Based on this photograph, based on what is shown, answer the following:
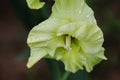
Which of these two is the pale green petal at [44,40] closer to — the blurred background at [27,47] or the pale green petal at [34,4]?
the pale green petal at [34,4]

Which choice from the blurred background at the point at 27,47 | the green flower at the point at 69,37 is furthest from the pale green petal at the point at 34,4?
the blurred background at the point at 27,47

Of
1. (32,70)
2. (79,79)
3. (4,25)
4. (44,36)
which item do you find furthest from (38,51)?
(4,25)

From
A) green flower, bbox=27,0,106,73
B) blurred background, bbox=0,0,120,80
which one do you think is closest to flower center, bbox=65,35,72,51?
green flower, bbox=27,0,106,73

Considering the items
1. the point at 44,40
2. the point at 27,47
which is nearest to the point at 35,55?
the point at 44,40

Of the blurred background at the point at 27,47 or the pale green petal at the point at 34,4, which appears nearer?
the pale green petal at the point at 34,4

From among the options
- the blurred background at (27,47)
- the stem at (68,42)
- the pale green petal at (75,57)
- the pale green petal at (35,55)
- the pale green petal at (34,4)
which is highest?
the pale green petal at (34,4)

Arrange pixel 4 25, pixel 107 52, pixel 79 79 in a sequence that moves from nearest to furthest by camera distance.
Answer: pixel 79 79, pixel 107 52, pixel 4 25

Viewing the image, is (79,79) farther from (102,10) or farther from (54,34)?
(102,10)

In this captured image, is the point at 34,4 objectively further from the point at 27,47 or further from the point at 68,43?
the point at 27,47
